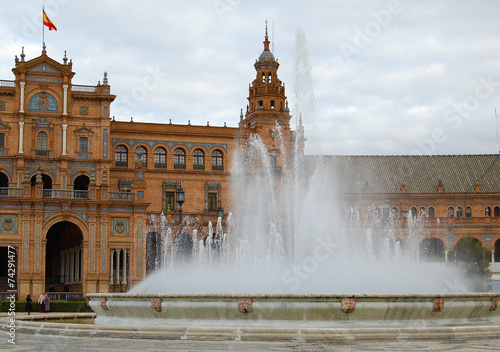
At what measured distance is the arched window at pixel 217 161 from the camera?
234 ft

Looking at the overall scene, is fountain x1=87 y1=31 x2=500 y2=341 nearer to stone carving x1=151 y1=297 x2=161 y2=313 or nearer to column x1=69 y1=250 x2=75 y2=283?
stone carving x1=151 y1=297 x2=161 y2=313

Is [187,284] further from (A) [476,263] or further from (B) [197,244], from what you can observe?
(A) [476,263]

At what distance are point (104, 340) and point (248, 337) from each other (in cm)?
400

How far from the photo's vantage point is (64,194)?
52.1 metres

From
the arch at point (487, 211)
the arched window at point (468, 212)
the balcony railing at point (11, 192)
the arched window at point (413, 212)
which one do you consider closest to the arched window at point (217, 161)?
the arched window at point (413, 212)

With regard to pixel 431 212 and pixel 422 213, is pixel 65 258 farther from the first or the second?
pixel 431 212

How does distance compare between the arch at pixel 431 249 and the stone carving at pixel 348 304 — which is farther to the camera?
the arch at pixel 431 249

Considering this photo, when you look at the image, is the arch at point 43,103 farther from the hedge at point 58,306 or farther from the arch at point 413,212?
the arch at point 413,212

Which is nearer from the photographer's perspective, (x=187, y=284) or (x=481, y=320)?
(x=481, y=320)

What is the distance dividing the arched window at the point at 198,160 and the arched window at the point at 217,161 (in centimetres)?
95

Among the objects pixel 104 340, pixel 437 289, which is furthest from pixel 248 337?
pixel 437 289

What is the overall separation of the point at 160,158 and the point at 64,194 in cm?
1909

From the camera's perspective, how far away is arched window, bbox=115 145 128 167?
6894 cm

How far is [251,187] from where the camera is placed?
6800 centimetres
